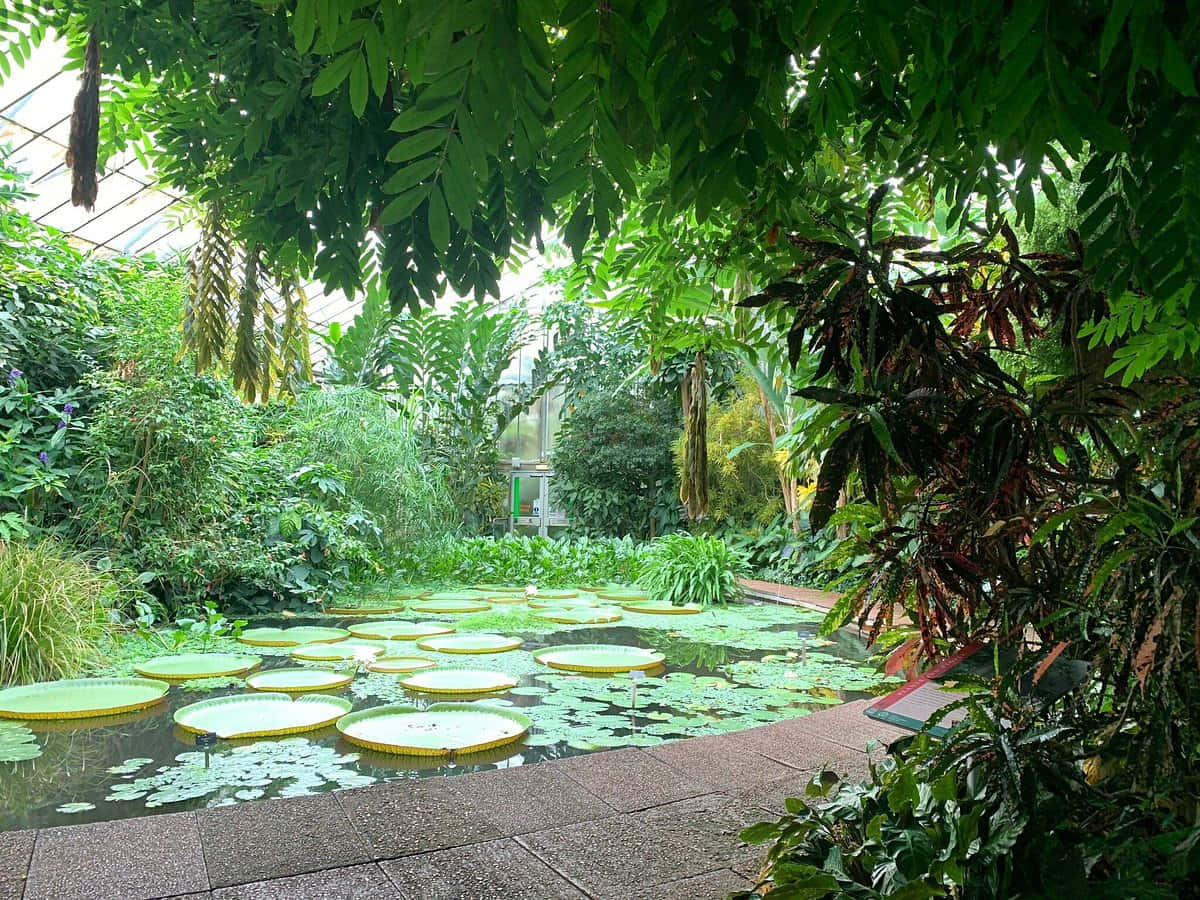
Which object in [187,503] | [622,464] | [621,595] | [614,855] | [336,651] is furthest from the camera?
[622,464]

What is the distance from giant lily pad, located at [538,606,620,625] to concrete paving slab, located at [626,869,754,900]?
4.28m

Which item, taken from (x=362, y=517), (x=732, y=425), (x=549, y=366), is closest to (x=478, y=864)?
(x=362, y=517)

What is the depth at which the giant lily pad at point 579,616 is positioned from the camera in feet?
20.5

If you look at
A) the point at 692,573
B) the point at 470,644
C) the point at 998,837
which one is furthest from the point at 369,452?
the point at 998,837

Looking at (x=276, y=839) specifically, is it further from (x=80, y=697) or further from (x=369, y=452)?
(x=369, y=452)

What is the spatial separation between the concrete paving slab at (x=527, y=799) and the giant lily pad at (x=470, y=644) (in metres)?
2.28

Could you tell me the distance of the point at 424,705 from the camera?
384 centimetres

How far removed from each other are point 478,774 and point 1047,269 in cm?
212

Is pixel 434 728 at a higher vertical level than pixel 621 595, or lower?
lower

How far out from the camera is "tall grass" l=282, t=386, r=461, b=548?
772cm

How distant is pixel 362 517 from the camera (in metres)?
7.37

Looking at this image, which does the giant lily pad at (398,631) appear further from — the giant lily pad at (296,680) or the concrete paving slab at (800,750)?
the concrete paving slab at (800,750)

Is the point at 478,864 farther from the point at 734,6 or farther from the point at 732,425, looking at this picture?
the point at 732,425

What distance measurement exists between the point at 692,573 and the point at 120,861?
6.14 m
